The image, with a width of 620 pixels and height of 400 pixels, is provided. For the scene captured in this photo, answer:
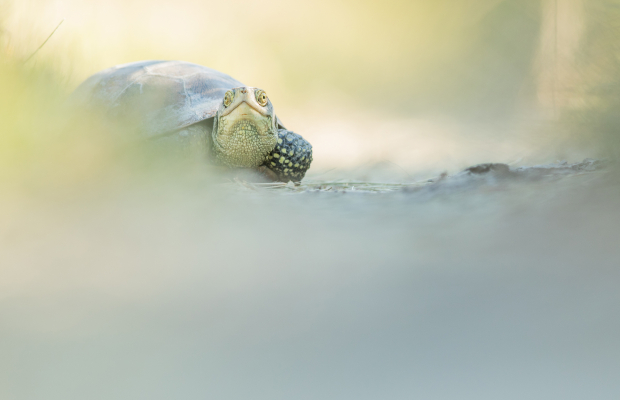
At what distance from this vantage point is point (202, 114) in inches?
101

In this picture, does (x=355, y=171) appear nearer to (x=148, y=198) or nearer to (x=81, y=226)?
(x=148, y=198)

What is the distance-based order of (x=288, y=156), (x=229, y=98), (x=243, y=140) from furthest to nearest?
(x=288, y=156) < (x=243, y=140) < (x=229, y=98)

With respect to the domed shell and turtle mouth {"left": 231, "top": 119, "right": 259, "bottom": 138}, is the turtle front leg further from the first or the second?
the domed shell

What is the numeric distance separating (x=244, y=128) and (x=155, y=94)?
0.65m

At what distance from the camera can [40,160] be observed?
1564mm

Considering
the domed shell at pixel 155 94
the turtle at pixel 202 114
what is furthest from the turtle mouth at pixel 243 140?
the domed shell at pixel 155 94

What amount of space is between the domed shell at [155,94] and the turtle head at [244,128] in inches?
6.8

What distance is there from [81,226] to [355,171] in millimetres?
2160

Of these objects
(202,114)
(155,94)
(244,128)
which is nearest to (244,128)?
(244,128)

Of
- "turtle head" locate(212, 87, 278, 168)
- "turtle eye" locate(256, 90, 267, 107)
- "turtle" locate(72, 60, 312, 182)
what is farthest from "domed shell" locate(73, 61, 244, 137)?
"turtle eye" locate(256, 90, 267, 107)

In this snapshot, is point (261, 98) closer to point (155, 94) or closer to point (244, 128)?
point (244, 128)

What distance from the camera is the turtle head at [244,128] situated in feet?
7.73

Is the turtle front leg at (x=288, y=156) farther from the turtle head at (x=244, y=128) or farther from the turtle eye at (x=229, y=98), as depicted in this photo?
the turtle eye at (x=229, y=98)

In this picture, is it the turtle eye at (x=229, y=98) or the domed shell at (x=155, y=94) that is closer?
the turtle eye at (x=229, y=98)
